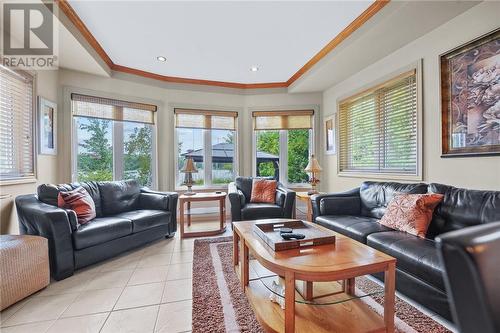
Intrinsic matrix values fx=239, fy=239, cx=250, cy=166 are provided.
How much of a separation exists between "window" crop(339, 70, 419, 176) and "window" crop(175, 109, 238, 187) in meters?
2.09

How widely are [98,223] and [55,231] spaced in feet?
1.35

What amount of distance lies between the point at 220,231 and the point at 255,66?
2.64 meters

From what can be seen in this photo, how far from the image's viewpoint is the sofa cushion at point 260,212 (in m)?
3.36

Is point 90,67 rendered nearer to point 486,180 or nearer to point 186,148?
point 186,148

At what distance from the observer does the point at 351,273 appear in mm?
1287

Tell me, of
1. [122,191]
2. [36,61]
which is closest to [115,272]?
[122,191]

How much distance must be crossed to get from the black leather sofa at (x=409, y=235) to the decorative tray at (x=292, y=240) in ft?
1.84

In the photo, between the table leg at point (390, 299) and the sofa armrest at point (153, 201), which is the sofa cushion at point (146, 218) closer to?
the sofa armrest at point (153, 201)

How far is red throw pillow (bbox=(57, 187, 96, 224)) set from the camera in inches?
99.7

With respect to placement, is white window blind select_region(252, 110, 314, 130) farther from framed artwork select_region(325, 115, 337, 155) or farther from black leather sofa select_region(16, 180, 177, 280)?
black leather sofa select_region(16, 180, 177, 280)

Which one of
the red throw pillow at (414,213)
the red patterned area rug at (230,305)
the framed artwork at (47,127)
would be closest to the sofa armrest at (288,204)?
the red patterned area rug at (230,305)

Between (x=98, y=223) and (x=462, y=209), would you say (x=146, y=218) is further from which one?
(x=462, y=209)

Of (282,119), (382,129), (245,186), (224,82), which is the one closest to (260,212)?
(245,186)

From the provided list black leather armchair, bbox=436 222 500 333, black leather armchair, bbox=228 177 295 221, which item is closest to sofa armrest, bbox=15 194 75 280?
black leather armchair, bbox=228 177 295 221
